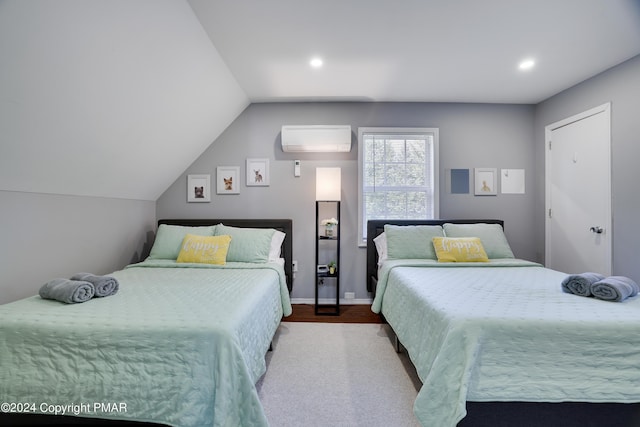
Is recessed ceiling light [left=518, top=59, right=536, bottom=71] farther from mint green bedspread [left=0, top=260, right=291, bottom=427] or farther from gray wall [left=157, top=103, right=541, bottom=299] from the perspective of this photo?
mint green bedspread [left=0, top=260, right=291, bottom=427]

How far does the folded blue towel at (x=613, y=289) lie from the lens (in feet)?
5.30

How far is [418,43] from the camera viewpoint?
227cm

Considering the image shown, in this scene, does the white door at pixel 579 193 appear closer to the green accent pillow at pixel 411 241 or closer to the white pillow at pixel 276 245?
the green accent pillow at pixel 411 241

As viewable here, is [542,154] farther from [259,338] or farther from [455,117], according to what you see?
[259,338]

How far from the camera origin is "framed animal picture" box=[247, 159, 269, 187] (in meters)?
3.49

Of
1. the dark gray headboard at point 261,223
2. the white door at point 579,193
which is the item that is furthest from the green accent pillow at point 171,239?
the white door at point 579,193

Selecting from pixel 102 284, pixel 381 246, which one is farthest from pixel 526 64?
pixel 102 284

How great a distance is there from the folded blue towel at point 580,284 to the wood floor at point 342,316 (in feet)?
5.16

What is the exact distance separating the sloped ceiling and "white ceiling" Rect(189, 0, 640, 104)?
27cm

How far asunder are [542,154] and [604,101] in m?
0.81

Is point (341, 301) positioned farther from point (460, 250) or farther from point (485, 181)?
point (485, 181)

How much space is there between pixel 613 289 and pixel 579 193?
5.86 ft

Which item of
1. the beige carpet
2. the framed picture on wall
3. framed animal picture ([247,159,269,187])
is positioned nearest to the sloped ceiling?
the framed picture on wall

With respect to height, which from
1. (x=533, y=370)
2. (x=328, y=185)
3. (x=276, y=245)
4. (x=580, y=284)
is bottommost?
(x=533, y=370)
